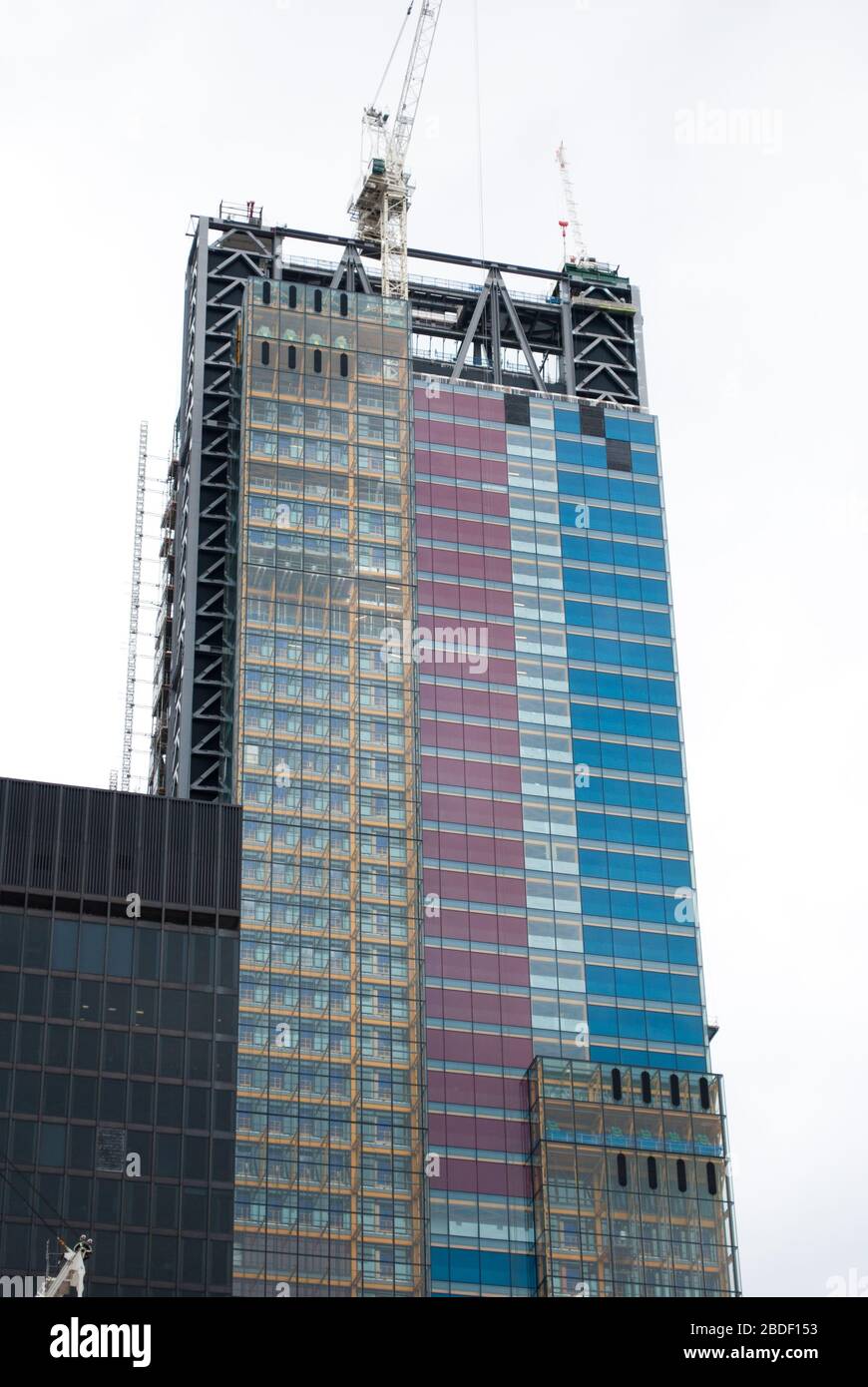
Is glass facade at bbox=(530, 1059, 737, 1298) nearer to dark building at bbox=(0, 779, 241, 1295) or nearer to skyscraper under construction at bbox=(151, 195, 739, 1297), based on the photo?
skyscraper under construction at bbox=(151, 195, 739, 1297)

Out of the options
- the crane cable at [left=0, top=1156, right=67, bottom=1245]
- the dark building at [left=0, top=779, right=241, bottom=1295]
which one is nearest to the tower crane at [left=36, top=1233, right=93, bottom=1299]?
the crane cable at [left=0, top=1156, right=67, bottom=1245]

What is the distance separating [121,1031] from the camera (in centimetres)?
12119

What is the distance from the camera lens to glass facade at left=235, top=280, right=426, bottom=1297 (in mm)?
159875

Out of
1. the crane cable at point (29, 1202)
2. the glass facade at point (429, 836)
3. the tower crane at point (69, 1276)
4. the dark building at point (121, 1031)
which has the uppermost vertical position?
the glass facade at point (429, 836)

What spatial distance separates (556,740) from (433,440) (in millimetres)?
31139

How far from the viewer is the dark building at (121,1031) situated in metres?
117

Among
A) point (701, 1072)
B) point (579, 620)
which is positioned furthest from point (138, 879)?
point (579, 620)

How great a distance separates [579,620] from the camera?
193m

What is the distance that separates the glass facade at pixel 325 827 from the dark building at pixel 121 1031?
37390 mm

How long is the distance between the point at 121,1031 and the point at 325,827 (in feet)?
184

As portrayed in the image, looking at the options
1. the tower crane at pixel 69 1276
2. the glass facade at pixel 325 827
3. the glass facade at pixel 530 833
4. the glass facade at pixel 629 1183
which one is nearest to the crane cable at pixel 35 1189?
the tower crane at pixel 69 1276

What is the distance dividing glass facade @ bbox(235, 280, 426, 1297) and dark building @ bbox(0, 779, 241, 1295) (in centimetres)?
Answer: 3739

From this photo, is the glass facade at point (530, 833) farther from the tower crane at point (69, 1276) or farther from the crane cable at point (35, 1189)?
the tower crane at point (69, 1276)
